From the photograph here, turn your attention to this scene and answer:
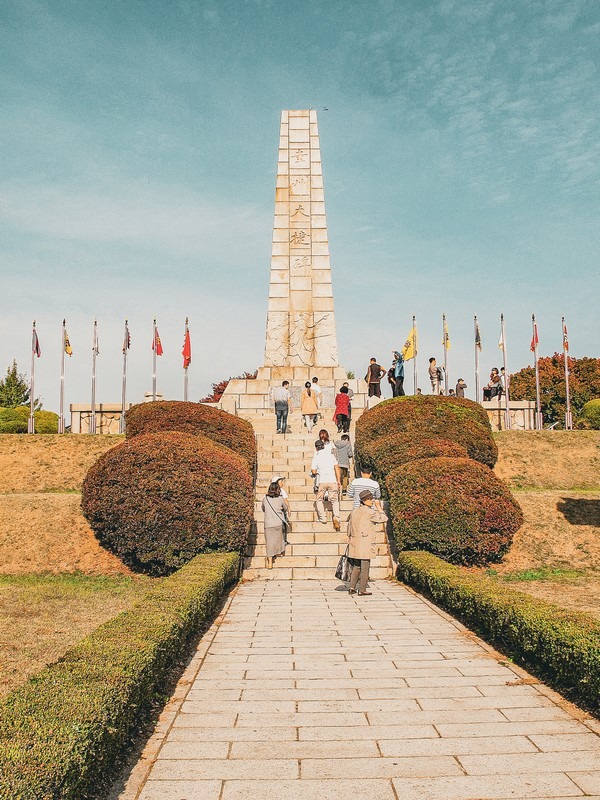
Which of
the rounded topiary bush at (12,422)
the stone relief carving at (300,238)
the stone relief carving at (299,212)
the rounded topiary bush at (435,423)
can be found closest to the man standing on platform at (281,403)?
the rounded topiary bush at (435,423)

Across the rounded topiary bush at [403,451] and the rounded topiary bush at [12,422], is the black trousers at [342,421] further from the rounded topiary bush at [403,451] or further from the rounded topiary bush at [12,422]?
the rounded topiary bush at [12,422]

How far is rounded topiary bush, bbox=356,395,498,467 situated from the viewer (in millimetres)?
17189

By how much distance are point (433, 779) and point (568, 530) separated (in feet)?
37.1

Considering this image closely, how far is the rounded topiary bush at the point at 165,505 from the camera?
1220cm

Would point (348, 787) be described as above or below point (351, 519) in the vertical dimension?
below

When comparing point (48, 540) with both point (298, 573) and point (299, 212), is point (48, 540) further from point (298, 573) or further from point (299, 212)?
point (299, 212)

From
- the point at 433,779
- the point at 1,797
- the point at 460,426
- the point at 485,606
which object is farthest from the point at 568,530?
the point at 1,797

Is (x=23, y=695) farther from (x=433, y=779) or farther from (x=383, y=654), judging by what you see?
(x=383, y=654)

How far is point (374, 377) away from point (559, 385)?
37151 mm

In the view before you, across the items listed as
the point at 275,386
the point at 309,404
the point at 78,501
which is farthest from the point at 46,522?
the point at 275,386

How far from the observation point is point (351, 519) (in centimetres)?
1051

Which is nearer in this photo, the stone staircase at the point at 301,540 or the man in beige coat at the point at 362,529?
the man in beige coat at the point at 362,529

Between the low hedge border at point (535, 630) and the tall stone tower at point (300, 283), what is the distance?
17651mm

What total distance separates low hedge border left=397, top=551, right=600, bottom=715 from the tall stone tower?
695 inches
